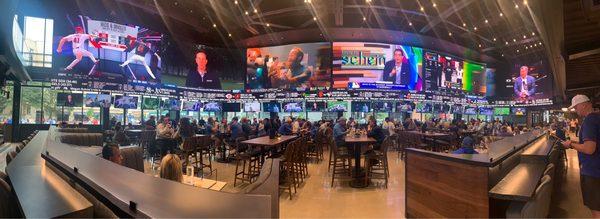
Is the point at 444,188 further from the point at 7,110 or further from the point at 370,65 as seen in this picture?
the point at 7,110

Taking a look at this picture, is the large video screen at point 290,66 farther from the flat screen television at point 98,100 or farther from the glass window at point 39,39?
the glass window at point 39,39

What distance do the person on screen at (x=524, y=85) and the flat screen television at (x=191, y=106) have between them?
2670 centimetres

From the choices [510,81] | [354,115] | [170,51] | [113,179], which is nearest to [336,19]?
[354,115]

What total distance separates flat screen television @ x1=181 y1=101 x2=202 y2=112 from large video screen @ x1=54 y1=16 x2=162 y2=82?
2.06 m

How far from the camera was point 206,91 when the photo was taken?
1755 cm

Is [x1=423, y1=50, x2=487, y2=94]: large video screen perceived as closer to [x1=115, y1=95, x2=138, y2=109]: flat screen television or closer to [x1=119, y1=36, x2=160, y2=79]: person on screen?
[x1=119, y1=36, x2=160, y2=79]: person on screen

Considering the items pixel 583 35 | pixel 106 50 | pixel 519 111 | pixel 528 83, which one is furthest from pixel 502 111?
pixel 106 50

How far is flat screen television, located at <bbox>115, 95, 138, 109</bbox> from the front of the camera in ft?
41.9

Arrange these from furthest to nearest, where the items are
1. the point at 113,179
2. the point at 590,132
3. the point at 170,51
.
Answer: the point at 170,51
the point at 590,132
the point at 113,179

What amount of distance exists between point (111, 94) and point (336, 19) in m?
11.4

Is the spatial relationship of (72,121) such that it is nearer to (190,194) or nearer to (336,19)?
(336,19)

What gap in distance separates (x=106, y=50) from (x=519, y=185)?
15.3 m

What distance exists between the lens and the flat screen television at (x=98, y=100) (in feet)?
Answer: 39.8

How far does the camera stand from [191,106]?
16.8 meters
